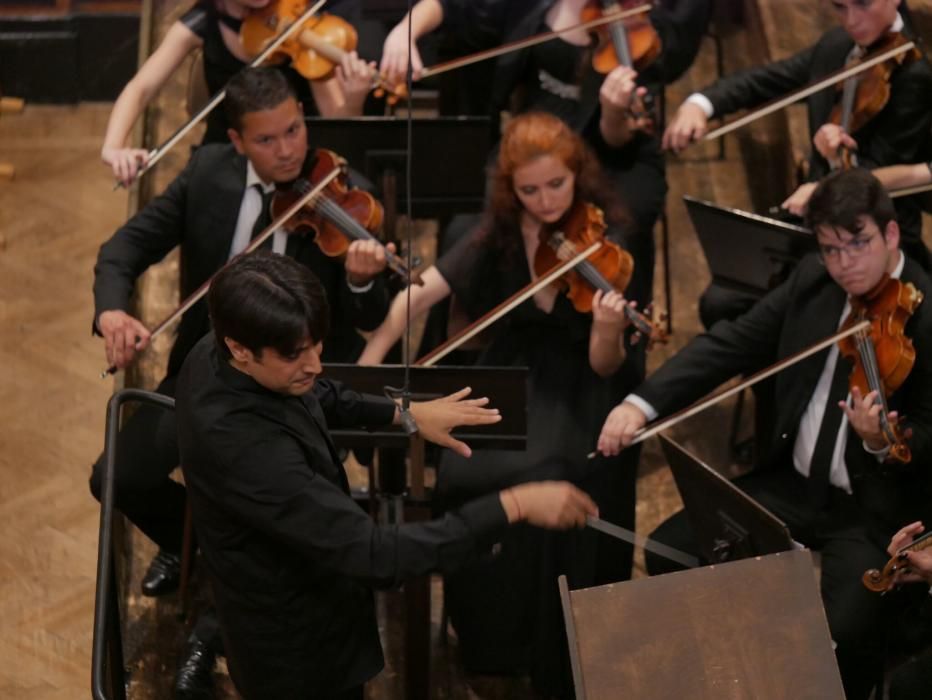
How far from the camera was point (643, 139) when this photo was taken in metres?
3.88

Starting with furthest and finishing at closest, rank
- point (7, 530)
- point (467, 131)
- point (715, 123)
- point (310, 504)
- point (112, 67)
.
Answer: point (112, 67), point (715, 123), point (7, 530), point (467, 131), point (310, 504)

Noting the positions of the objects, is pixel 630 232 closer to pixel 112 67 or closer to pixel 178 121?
pixel 178 121

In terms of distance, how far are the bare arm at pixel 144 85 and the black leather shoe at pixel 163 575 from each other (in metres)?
0.93

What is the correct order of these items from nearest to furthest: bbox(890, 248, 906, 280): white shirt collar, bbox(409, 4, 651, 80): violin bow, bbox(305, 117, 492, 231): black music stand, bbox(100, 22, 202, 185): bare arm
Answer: bbox(890, 248, 906, 280): white shirt collar
bbox(305, 117, 492, 231): black music stand
bbox(100, 22, 202, 185): bare arm
bbox(409, 4, 651, 80): violin bow

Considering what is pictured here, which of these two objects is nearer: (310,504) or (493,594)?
(310,504)

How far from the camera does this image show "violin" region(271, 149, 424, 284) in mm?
3180

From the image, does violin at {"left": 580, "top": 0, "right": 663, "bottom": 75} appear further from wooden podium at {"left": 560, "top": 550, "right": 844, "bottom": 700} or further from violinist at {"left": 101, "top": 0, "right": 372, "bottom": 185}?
wooden podium at {"left": 560, "top": 550, "right": 844, "bottom": 700}

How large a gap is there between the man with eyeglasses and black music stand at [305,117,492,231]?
0.65 metres

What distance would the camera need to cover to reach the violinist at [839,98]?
342 cm

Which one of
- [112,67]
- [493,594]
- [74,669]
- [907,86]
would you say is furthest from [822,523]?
[112,67]

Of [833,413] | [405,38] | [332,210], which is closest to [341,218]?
[332,210]

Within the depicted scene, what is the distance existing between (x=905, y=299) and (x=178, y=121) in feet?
8.44

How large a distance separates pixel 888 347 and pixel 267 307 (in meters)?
1.31

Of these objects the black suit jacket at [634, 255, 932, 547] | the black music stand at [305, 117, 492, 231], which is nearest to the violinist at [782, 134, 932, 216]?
the black suit jacket at [634, 255, 932, 547]
